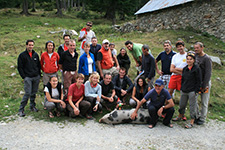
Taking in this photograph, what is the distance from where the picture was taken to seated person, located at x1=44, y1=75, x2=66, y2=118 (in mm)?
5086

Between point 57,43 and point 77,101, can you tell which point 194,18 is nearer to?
point 57,43

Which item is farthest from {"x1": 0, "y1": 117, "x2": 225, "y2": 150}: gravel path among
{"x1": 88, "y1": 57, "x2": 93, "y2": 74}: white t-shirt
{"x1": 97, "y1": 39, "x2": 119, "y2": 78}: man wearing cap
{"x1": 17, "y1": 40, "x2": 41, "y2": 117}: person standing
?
{"x1": 97, "y1": 39, "x2": 119, "y2": 78}: man wearing cap

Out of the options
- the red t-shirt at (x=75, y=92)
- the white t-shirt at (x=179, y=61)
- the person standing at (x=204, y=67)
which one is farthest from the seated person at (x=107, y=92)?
the person standing at (x=204, y=67)

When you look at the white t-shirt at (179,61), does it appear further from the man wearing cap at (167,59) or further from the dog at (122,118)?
the dog at (122,118)

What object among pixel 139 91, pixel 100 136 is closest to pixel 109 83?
pixel 139 91

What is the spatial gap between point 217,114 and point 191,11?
9915mm

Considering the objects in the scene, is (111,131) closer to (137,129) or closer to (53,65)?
(137,129)

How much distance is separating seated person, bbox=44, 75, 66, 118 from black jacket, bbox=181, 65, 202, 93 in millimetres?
3319

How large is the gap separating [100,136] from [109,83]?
74.0 inches

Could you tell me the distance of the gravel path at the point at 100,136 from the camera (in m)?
4.04

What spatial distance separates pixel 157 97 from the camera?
5.02 metres

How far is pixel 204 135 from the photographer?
4816mm

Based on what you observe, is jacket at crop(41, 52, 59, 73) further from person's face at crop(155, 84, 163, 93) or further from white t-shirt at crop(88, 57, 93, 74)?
person's face at crop(155, 84, 163, 93)

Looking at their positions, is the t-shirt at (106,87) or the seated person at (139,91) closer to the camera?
the seated person at (139,91)
